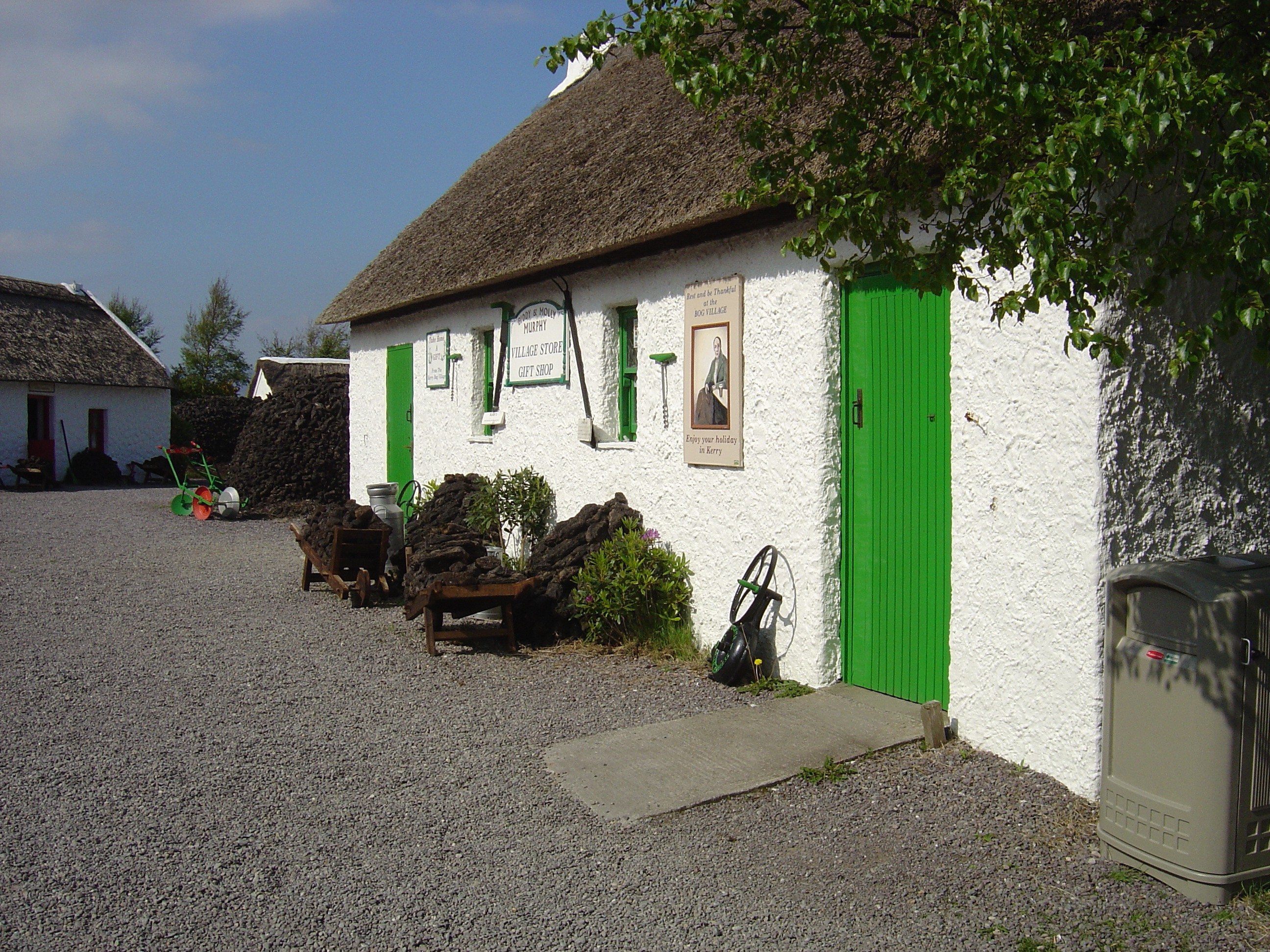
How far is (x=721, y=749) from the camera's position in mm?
4793

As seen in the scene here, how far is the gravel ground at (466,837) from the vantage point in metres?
3.20

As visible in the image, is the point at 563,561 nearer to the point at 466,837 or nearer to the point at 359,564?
the point at 359,564

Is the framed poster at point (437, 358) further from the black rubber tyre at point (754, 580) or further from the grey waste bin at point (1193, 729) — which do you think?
the grey waste bin at point (1193, 729)

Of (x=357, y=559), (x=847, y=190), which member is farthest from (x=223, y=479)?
(x=847, y=190)

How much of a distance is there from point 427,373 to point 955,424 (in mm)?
7480

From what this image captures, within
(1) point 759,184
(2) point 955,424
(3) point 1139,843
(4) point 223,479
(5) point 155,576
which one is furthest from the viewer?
(4) point 223,479

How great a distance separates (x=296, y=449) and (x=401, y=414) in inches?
223

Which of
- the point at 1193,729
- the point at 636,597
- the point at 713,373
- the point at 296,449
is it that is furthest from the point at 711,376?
the point at 296,449

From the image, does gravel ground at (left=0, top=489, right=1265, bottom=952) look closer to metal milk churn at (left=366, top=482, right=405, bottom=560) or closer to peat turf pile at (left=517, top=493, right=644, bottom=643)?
peat turf pile at (left=517, top=493, right=644, bottom=643)

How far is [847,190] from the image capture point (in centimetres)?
367

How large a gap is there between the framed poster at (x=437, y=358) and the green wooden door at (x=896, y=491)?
236 inches

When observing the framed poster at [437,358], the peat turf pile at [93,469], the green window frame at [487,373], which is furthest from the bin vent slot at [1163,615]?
the peat turf pile at [93,469]

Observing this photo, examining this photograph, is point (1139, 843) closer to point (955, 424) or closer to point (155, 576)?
point (955, 424)

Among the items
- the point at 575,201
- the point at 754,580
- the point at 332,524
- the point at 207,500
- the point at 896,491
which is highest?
the point at 575,201
